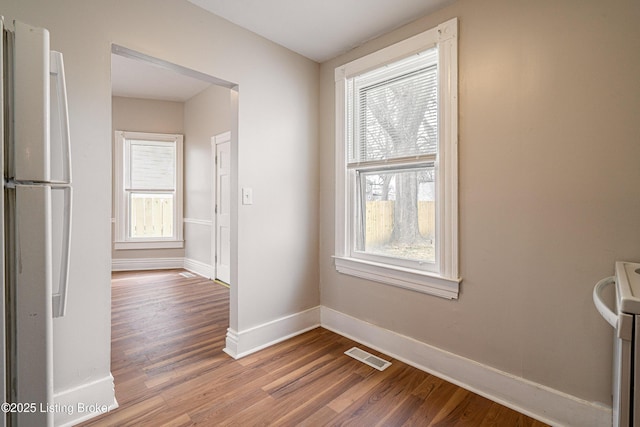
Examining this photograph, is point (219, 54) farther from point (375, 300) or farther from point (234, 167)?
point (375, 300)

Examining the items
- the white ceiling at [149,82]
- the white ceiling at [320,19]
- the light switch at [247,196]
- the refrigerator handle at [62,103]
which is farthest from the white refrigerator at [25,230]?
the white ceiling at [149,82]

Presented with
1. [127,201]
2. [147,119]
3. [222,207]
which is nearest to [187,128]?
[147,119]

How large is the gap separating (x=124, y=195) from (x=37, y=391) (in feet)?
15.9

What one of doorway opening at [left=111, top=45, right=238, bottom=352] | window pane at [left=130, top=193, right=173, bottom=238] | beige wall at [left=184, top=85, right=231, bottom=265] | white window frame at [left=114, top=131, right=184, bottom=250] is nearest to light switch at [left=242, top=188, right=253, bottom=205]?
doorway opening at [left=111, top=45, right=238, bottom=352]

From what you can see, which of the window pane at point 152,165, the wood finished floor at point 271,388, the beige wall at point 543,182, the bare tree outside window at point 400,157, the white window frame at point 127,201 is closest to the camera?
the beige wall at point 543,182

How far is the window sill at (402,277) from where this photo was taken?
202 centimetres

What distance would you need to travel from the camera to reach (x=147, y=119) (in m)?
5.09

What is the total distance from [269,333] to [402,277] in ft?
3.89

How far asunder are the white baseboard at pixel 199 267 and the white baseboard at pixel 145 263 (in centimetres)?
15

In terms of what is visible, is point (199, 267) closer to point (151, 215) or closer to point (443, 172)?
point (151, 215)

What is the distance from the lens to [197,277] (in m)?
4.69

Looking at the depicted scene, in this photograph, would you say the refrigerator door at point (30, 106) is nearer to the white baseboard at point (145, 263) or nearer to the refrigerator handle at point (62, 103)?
the refrigerator handle at point (62, 103)

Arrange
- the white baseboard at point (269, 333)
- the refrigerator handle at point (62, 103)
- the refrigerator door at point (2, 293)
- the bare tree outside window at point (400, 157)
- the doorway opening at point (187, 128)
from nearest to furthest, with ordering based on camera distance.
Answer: the refrigerator door at point (2, 293), the refrigerator handle at point (62, 103), the bare tree outside window at point (400, 157), the white baseboard at point (269, 333), the doorway opening at point (187, 128)

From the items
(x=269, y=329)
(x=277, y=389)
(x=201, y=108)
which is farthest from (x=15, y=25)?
(x=201, y=108)
